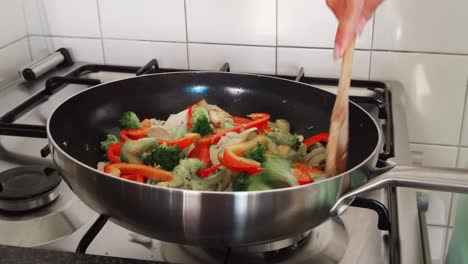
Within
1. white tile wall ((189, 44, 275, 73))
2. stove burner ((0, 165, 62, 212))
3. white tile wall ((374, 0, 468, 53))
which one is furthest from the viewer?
white tile wall ((189, 44, 275, 73))

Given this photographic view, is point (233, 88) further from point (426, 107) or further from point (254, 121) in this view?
point (426, 107)

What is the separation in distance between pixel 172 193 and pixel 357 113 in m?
0.37

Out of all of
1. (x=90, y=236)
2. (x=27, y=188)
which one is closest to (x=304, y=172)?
(x=90, y=236)

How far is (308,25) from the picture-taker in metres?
1.07

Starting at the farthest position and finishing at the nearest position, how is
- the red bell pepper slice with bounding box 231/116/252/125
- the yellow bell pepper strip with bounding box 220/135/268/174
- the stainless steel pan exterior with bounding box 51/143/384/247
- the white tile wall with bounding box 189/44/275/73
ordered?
the white tile wall with bounding box 189/44/275/73 → the red bell pepper slice with bounding box 231/116/252/125 → the yellow bell pepper strip with bounding box 220/135/268/174 → the stainless steel pan exterior with bounding box 51/143/384/247

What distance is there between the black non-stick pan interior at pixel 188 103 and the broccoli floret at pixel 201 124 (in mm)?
127

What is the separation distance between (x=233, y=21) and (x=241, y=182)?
0.55 m

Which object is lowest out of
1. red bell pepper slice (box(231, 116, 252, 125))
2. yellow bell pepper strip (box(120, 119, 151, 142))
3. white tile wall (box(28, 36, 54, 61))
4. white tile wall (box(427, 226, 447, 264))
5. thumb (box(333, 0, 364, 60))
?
white tile wall (box(427, 226, 447, 264))

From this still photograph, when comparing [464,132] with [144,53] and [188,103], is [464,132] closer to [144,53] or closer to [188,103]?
[188,103]

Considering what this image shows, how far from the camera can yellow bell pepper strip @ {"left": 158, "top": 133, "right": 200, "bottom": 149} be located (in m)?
0.76

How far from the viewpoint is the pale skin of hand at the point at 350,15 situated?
563 mm

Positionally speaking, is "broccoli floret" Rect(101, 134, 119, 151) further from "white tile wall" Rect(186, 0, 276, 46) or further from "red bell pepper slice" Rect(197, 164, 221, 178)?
"white tile wall" Rect(186, 0, 276, 46)

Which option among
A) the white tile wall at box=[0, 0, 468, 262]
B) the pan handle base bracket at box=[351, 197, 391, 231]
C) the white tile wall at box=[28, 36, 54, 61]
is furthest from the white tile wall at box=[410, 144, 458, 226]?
the white tile wall at box=[28, 36, 54, 61]

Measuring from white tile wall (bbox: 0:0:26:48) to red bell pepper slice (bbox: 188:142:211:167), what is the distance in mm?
590
